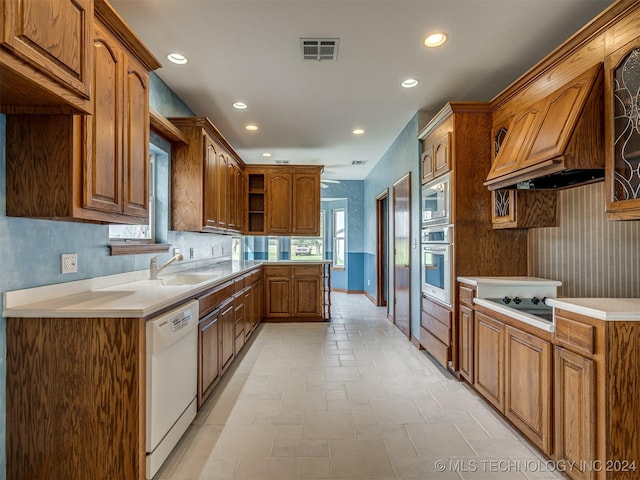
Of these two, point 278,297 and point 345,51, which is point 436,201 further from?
point 278,297

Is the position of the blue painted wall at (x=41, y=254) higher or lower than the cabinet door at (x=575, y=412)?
higher

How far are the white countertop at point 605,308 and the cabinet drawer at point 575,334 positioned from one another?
6cm

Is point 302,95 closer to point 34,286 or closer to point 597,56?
point 597,56

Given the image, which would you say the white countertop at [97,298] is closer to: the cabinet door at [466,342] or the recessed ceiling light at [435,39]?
the cabinet door at [466,342]

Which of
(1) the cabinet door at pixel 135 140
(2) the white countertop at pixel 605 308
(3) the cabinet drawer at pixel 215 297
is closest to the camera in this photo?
(2) the white countertop at pixel 605 308

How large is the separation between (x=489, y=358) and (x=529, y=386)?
48 cm

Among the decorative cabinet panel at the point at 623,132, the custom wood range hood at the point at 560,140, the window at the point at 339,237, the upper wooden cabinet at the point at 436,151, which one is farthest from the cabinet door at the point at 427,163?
the window at the point at 339,237

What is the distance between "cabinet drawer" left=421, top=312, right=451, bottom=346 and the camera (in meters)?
3.14

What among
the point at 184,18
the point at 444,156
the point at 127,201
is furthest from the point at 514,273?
the point at 184,18

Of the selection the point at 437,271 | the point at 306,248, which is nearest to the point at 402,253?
the point at 437,271

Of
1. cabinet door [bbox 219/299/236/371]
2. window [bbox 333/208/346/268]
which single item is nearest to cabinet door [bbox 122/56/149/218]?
cabinet door [bbox 219/299/236/371]

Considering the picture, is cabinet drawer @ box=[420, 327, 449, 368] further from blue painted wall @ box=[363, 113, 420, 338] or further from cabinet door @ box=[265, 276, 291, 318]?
cabinet door @ box=[265, 276, 291, 318]

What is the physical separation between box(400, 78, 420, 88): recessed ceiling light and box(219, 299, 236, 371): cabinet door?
8.81 feet

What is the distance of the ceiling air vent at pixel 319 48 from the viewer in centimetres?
258
